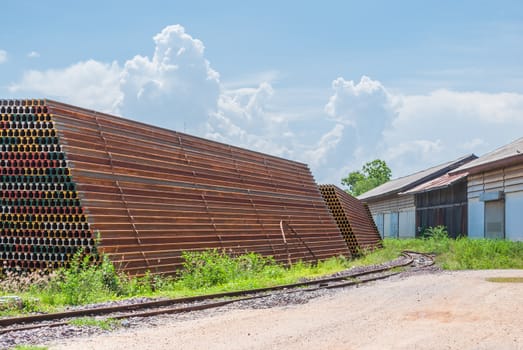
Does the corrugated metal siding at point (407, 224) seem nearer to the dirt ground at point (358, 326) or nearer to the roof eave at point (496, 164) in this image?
the roof eave at point (496, 164)

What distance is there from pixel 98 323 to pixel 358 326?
12.8ft

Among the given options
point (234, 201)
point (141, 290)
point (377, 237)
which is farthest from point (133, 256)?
point (377, 237)

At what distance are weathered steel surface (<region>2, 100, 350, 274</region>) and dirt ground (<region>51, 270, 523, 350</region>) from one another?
4704 millimetres

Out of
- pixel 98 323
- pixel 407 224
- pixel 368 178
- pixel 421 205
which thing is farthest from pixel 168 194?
pixel 368 178

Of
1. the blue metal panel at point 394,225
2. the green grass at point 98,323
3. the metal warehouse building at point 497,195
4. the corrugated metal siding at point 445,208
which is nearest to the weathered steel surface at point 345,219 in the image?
the corrugated metal siding at point 445,208

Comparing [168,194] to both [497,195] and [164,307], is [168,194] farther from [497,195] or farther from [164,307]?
[497,195]

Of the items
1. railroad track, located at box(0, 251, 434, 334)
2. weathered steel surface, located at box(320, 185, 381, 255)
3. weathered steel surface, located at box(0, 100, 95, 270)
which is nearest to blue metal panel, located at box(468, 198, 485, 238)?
weathered steel surface, located at box(320, 185, 381, 255)

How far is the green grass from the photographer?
923cm

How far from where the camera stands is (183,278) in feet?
51.0

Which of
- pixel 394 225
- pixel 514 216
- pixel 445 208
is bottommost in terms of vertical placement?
pixel 394 225

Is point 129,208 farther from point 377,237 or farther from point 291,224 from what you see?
point 377,237

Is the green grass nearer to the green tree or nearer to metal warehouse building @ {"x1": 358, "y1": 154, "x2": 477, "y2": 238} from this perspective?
metal warehouse building @ {"x1": 358, "y1": 154, "x2": 477, "y2": 238}

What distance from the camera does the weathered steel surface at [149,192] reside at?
13961mm

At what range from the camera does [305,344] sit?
7.88 m
